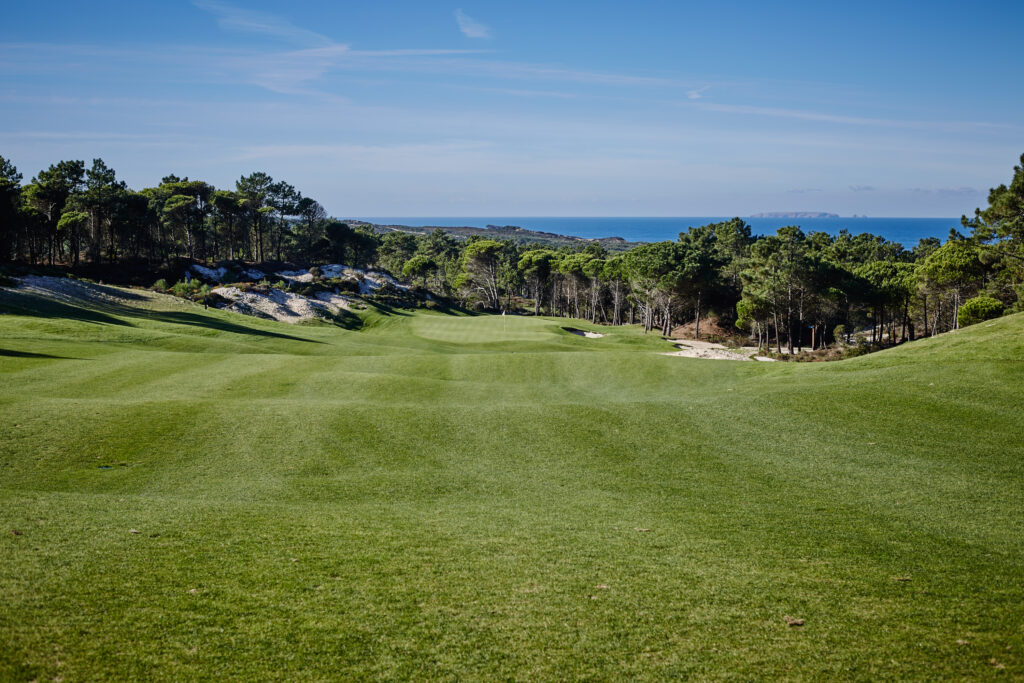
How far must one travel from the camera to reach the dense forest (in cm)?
5428

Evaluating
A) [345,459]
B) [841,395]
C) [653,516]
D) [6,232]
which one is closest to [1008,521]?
[653,516]

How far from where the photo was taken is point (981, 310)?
48688 mm

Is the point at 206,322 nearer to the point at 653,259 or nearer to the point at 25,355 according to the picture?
the point at 25,355

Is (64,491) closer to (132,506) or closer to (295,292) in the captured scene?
(132,506)

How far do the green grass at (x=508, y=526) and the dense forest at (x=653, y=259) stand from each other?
102 feet

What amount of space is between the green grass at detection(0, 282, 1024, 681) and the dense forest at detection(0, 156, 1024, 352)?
30953 mm

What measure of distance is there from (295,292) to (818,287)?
6157 centimetres

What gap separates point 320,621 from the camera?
7586 millimetres

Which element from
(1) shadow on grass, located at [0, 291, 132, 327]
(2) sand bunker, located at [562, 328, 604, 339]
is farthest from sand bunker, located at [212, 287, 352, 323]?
(2) sand bunker, located at [562, 328, 604, 339]

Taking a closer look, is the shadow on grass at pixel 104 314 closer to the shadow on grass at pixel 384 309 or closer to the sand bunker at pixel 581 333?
the shadow on grass at pixel 384 309

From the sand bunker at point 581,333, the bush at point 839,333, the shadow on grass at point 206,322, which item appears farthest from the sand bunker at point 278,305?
the bush at point 839,333

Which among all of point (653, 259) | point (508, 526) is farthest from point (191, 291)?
point (508, 526)

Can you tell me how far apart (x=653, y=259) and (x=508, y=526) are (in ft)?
217

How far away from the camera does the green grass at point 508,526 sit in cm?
704
